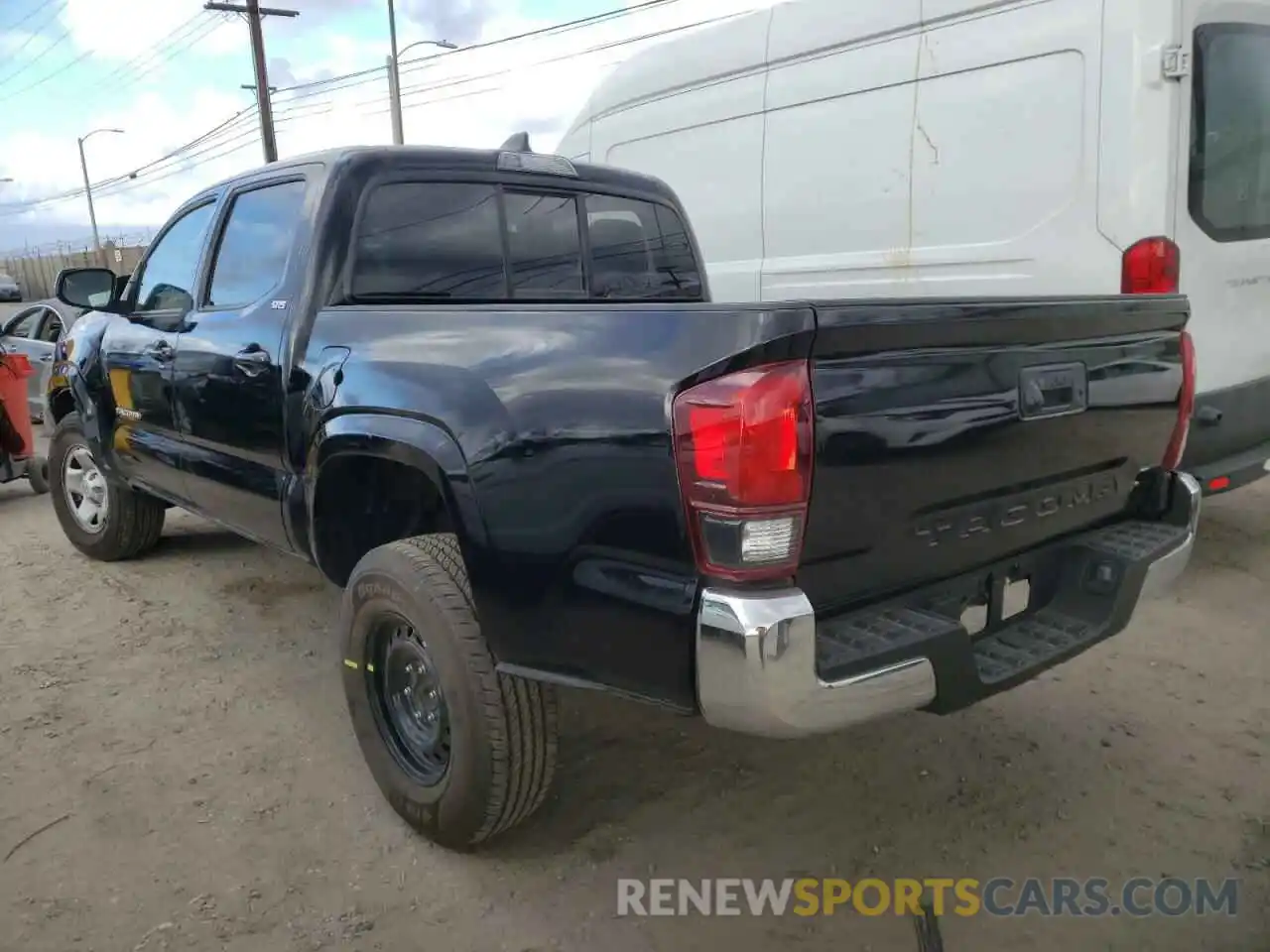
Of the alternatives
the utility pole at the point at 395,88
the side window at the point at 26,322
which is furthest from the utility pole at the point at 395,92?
the side window at the point at 26,322

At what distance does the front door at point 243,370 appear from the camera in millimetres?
3324

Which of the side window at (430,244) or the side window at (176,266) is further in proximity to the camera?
the side window at (176,266)

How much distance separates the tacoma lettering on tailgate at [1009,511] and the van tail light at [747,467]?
44 cm

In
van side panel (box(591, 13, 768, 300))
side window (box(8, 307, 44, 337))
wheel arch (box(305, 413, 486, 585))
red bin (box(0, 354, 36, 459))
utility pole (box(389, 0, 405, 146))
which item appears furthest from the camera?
utility pole (box(389, 0, 405, 146))

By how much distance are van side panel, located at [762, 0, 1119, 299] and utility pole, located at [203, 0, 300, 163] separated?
68.8 feet

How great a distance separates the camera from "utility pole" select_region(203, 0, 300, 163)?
23.3 metres

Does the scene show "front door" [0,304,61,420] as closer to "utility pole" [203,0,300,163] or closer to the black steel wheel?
the black steel wheel

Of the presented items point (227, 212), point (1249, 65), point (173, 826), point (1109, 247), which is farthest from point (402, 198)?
point (1249, 65)

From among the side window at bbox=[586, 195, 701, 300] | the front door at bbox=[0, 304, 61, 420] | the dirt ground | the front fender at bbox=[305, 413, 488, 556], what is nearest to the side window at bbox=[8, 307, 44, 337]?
the front door at bbox=[0, 304, 61, 420]

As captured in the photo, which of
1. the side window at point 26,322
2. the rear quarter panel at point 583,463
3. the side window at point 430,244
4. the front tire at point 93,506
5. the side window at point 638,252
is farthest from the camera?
the side window at point 26,322

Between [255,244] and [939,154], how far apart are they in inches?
128

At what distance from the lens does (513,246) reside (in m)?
3.61

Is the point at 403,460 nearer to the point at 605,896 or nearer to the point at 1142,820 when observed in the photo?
the point at 605,896

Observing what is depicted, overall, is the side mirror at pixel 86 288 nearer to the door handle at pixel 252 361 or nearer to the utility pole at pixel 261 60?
the door handle at pixel 252 361
